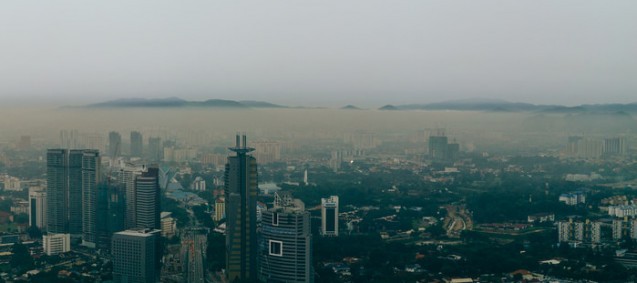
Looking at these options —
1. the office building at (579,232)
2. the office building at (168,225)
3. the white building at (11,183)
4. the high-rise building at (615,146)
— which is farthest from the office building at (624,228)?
the white building at (11,183)

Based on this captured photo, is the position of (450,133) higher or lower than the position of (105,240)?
A: higher

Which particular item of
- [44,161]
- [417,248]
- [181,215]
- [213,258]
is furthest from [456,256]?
[44,161]

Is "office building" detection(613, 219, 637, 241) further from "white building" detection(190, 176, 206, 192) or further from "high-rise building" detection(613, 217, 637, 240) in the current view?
"white building" detection(190, 176, 206, 192)

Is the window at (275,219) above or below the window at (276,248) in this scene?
above

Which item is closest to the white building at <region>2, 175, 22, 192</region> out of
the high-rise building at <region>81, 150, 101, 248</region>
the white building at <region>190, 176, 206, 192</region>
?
the high-rise building at <region>81, 150, 101, 248</region>

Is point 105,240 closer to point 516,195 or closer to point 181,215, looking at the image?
point 181,215

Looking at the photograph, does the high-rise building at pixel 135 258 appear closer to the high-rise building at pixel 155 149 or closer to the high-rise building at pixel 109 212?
the high-rise building at pixel 109 212

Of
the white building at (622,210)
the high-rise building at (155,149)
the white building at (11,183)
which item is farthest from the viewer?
the white building at (11,183)
